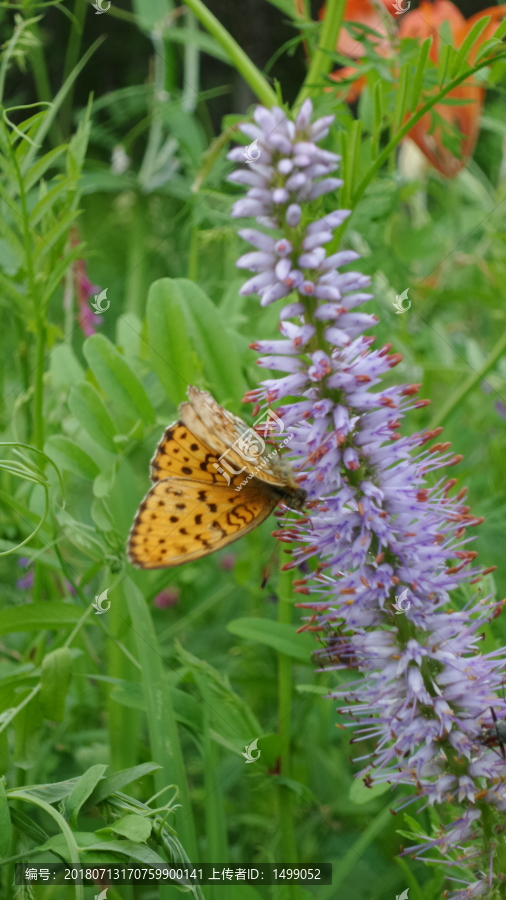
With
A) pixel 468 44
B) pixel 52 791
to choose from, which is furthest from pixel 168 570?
pixel 468 44

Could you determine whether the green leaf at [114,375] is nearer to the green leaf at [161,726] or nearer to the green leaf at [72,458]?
the green leaf at [72,458]

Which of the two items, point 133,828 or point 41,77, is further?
point 41,77

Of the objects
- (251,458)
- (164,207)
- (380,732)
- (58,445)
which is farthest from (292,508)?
(164,207)

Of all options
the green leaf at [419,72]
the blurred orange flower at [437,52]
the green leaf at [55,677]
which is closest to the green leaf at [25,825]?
the green leaf at [55,677]

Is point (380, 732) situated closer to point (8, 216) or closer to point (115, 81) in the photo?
point (8, 216)

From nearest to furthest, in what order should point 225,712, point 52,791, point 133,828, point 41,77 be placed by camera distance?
1. point 133,828
2. point 52,791
3. point 225,712
4. point 41,77

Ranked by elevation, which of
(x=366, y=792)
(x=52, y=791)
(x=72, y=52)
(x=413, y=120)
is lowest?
(x=366, y=792)

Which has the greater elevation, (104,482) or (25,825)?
(104,482)

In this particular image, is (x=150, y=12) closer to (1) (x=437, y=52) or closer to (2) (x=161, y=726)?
(1) (x=437, y=52)
